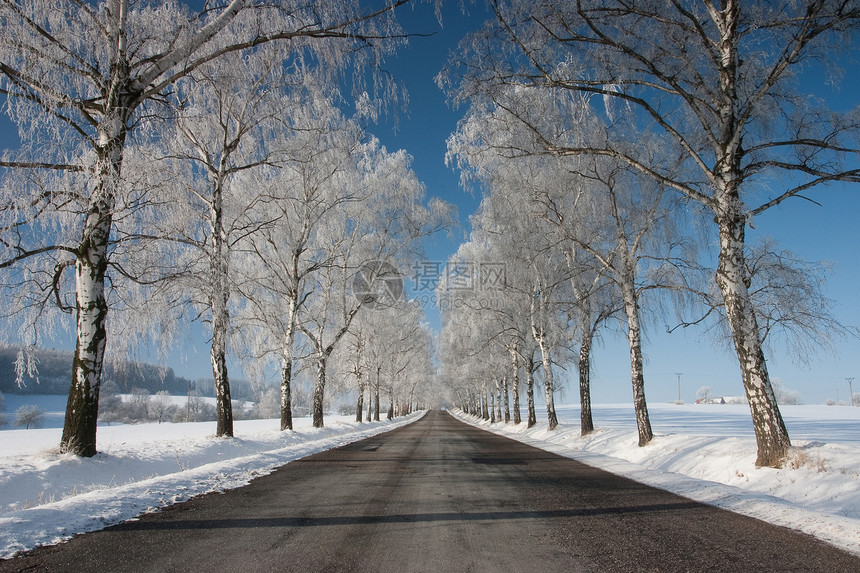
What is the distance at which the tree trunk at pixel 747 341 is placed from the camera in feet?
22.8

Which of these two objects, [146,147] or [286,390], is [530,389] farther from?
[146,147]

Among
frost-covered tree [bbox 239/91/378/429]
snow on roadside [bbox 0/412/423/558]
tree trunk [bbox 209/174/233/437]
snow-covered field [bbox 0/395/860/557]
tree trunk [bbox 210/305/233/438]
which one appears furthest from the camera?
frost-covered tree [bbox 239/91/378/429]

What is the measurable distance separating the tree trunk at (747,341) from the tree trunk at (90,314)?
1008 cm

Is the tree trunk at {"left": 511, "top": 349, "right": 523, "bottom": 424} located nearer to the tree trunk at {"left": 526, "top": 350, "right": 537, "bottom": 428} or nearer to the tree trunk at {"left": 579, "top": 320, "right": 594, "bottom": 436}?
the tree trunk at {"left": 526, "top": 350, "right": 537, "bottom": 428}

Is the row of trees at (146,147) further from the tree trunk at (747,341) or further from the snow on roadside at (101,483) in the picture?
the tree trunk at (747,341)

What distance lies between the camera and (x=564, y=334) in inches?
770

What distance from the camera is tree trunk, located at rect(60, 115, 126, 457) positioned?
688 centimetres

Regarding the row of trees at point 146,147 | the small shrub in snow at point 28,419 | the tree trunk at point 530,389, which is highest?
the row of trees at point 146,147

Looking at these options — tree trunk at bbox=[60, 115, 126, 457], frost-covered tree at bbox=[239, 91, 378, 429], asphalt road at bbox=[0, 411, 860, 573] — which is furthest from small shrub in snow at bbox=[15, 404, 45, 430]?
asphalt road at bbox=[0, 411, 860, 573]

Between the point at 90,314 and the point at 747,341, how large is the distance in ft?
35.2

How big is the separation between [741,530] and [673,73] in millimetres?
8114

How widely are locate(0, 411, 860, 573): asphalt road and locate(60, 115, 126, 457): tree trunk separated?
3.28m

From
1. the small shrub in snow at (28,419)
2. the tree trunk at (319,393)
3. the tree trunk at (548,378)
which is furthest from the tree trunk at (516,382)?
the small shrub in snow at (28,419)

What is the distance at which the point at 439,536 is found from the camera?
357 centimetres
